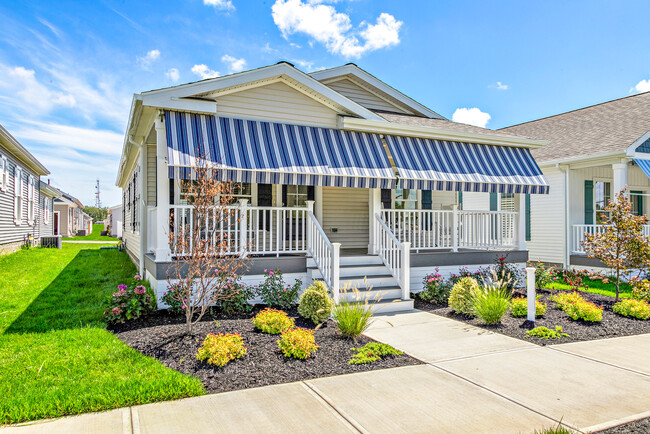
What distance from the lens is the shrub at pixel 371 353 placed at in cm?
505

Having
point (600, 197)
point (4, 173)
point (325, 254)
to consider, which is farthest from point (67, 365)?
point (600, 197)

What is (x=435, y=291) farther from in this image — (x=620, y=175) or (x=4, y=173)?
(x=4, y=173)

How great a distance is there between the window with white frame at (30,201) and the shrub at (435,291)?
20.5 m

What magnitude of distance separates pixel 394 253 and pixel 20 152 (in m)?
17.0

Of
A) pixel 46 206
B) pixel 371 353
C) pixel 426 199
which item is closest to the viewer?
pixel 371 353

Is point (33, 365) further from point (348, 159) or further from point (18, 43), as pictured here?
point (18, 43)

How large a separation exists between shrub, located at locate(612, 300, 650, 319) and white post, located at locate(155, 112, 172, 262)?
8.16 meters

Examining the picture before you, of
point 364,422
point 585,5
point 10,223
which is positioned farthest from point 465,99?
point 10,223

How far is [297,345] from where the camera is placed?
5.04 metres

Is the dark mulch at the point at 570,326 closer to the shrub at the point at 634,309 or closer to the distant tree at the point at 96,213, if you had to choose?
the shrub at the point at 634,309

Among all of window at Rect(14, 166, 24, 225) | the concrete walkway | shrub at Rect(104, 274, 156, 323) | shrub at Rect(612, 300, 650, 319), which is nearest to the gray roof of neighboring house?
shrub at Rect(612, 300, 650, 319)

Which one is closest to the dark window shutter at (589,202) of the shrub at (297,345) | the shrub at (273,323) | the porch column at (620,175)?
the porch column at (620,175)

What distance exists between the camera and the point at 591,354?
18.0ft

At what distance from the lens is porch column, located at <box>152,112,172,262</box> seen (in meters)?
7.50
